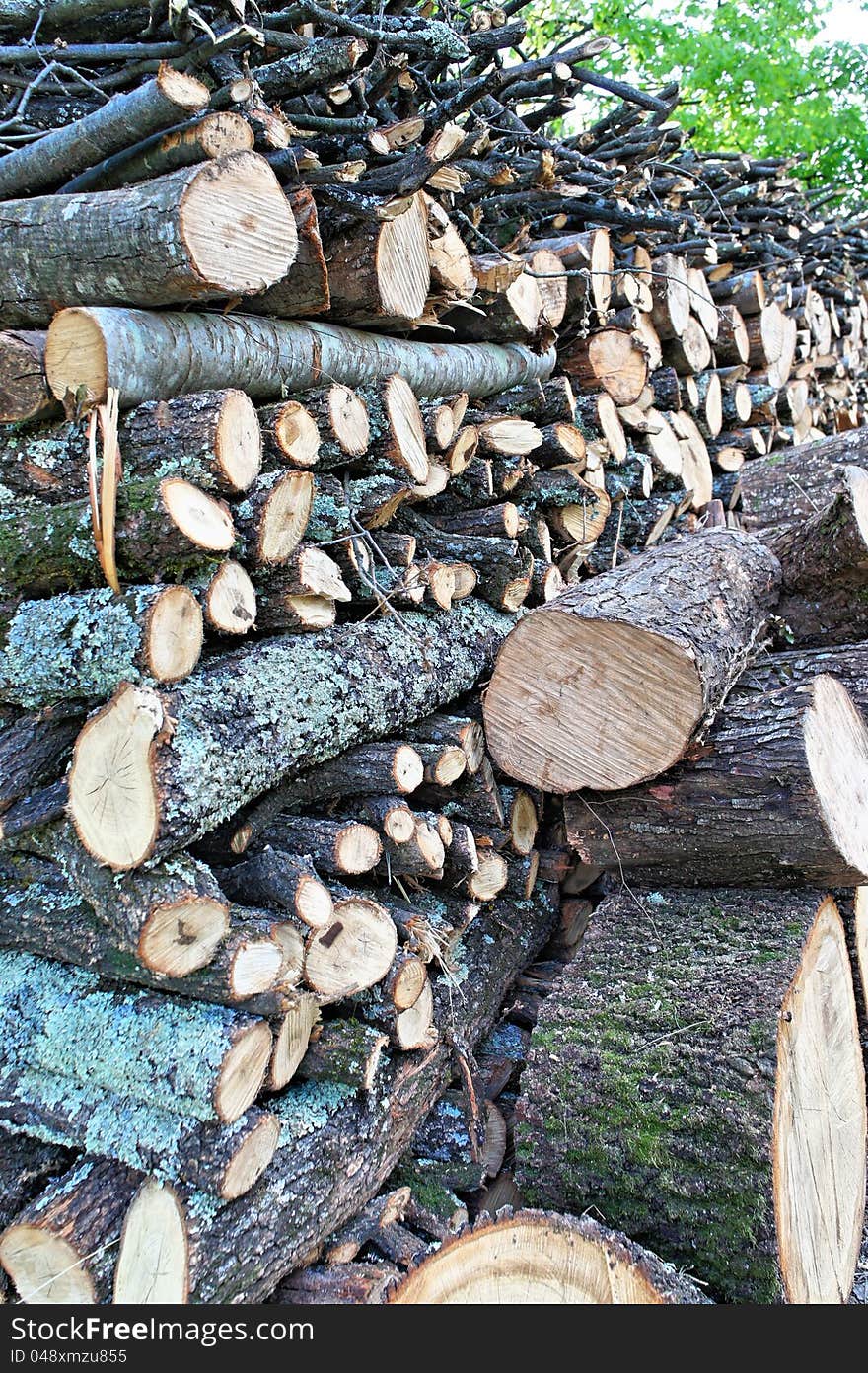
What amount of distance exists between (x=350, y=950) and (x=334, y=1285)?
64 centimetres

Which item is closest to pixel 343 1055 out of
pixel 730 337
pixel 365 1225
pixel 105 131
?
pixel 365 1225

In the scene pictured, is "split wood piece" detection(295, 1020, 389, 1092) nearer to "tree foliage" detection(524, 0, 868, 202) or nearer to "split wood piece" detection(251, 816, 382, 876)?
"split wood piece" detection(251, 816, 382, 876)

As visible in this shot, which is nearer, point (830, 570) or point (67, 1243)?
point (67, 1243)

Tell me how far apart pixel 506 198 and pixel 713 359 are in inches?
64.8

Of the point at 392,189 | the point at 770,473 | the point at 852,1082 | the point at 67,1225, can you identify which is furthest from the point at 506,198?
the point at 67,1225

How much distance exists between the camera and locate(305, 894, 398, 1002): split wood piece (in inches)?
74.4

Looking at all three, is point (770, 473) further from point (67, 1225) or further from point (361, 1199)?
point (67, 1225)

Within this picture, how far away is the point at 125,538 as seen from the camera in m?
1.85

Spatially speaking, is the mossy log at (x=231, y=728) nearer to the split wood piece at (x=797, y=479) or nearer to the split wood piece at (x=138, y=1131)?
the split wood piece at (x=138, y=1131)

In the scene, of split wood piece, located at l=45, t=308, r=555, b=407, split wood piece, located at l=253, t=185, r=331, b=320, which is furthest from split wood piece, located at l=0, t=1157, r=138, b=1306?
split wood piece, located at l=253, t=185, r=331, b=320

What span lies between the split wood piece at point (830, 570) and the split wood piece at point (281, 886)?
70.2 inches

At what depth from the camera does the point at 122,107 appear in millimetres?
1895

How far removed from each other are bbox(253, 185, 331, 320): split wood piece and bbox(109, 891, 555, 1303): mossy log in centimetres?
173

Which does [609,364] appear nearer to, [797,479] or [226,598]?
[797,479]
